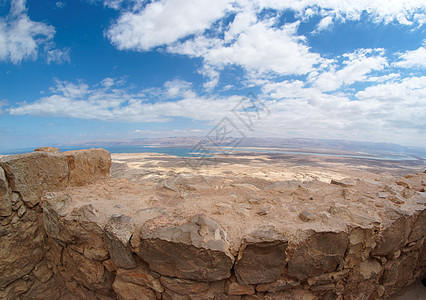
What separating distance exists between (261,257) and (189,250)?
0.88 meters

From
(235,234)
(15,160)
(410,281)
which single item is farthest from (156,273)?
(410,281)

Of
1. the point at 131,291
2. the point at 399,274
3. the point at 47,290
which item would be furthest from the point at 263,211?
the point at 47,290

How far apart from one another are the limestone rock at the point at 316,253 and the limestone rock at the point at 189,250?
0.84m

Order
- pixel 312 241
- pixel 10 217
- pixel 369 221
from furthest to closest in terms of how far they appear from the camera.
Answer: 1. pixel 10 217
2. pixel 369 221
3. pixel 312 241

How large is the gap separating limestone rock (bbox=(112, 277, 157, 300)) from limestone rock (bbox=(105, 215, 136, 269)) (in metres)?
0.29

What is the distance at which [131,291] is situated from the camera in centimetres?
259

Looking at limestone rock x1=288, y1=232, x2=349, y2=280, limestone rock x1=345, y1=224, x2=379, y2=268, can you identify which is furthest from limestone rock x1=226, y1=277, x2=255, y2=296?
limestone rock x1=345, y1=224, x2=379, y2=268

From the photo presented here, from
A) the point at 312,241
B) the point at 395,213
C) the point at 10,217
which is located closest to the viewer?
the point at 312,241

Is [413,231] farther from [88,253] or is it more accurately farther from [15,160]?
[15,160]

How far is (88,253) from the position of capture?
9.25ft

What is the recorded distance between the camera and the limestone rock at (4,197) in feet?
9.41

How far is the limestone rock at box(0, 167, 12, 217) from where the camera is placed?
287 cm

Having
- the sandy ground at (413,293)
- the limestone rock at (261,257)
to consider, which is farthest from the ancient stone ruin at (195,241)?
the sandy ground at (413,293)

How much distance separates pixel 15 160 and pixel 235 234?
370cm
